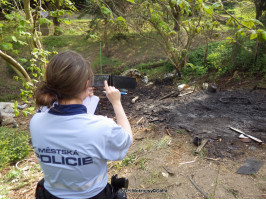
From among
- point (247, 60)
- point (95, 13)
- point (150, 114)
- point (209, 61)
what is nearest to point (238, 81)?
point (247, 60)

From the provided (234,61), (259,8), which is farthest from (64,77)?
(259,8)

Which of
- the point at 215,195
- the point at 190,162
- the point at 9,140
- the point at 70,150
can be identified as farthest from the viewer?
the point at 9,140

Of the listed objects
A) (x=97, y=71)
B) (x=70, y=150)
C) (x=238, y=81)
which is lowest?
(x=97, y=71)

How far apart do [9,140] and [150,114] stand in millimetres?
3641

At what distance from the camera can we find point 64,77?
121 cm

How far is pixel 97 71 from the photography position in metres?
12.6

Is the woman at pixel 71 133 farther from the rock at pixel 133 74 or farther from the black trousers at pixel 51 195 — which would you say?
the rock at pixel 133 74

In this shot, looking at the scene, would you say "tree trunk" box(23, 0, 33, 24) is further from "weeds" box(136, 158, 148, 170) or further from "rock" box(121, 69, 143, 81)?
"rock" box(121, 69, 143, 81)

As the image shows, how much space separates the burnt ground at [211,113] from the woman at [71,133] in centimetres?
307

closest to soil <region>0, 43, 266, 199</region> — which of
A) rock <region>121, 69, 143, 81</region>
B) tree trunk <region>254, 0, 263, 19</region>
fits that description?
rock <region>121, 69, 143, 81</region>

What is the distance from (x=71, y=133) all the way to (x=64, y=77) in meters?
0.34

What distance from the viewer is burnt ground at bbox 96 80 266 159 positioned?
4263mm

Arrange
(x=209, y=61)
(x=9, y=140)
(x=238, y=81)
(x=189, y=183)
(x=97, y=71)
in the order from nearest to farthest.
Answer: (x=189, y=183)
(x=9, y=140)
(x=238, y=81)
(x=209, y=61)
(x=97, y=71)

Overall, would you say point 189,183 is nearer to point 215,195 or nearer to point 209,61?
point 215,195
